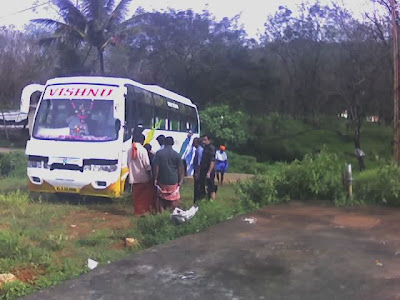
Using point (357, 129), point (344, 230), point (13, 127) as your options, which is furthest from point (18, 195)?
point (13, 127)

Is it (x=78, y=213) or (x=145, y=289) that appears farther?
(x=78, y=213)

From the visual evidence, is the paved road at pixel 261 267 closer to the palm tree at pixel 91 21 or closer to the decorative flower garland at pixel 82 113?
the decorative flower garland at pixel 82 113

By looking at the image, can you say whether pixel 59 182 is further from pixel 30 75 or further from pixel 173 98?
pixel 30 75

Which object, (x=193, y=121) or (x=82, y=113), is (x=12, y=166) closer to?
(x=193, y=121)

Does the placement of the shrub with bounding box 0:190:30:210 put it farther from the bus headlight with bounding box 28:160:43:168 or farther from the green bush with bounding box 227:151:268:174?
the green bush with bounding box 227:151:268:174

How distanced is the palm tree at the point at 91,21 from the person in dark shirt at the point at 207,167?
17.1 meters

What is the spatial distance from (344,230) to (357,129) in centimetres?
2195

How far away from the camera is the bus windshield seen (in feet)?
37.2

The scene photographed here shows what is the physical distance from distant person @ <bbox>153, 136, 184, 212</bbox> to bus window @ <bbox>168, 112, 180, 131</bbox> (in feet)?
26.6

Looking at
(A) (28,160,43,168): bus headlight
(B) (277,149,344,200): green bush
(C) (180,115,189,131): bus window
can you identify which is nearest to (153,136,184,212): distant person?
(B) (277,149,344,200): green bush

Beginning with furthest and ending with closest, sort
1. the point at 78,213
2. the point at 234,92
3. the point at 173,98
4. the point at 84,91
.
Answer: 1. the point at 234,92
2. the point at 173,98
3. the point at 84,91
4. the point at 78,213

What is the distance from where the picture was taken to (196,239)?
23.0ft

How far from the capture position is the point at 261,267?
18.5ft

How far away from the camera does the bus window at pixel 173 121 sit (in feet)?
57.1
